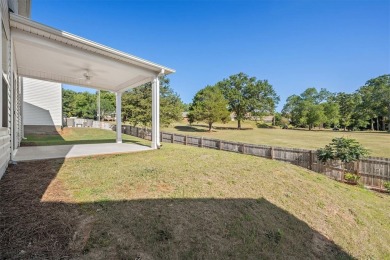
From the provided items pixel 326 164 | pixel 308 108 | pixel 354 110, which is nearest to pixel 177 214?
pixel 326 164

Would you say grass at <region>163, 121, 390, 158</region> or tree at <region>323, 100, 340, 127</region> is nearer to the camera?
grass at <region>163, 121, 390, 158</region>

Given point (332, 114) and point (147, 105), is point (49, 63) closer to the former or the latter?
point (147, 105)

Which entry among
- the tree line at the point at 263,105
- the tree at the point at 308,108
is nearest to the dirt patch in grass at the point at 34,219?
the tree line at the point at 263,105

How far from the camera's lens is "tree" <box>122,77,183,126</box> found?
17750mm

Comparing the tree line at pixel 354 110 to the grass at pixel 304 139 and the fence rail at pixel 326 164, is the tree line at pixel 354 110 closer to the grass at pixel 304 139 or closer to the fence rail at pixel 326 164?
the grass at pixel 304 139

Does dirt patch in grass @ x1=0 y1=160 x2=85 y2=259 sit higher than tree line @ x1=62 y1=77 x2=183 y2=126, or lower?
lower

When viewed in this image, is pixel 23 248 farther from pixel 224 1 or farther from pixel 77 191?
pixel 224 1

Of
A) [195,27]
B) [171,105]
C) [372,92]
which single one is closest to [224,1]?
[195,27]

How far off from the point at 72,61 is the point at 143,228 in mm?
6413

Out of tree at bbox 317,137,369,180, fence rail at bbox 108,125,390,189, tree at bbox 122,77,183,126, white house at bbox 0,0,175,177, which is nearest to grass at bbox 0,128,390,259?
fence rail at bbox 108,125,390,189

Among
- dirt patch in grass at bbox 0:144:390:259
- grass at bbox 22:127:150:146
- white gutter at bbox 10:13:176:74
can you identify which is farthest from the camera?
grass at bbox 22:127:150:146

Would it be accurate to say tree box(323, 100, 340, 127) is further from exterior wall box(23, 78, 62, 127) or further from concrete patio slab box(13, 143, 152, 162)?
exterior wall box(23, 78, 62, 127)

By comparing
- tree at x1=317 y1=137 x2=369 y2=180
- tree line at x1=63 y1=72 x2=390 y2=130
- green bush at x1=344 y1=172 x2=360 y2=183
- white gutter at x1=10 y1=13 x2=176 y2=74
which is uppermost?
tree line at x1=63 y1=72 x2=390 y2=130

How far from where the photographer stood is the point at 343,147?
6.98m
